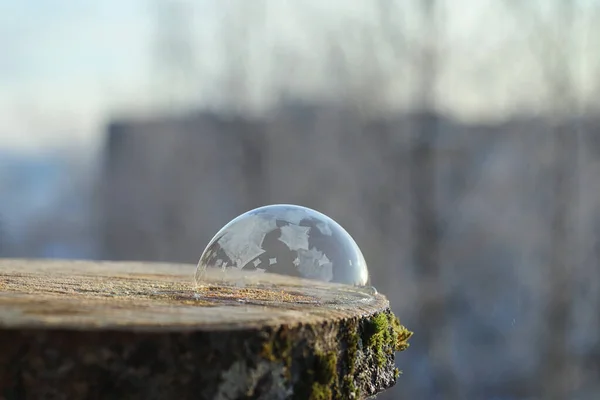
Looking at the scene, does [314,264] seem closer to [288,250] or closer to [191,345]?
[288,250]

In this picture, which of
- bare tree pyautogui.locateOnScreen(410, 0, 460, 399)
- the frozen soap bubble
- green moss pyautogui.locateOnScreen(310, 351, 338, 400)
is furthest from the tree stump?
bare tree pyautogui.locateOnScreen(410, 0, 460, 399)

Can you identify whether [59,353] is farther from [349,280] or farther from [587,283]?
[587,283]

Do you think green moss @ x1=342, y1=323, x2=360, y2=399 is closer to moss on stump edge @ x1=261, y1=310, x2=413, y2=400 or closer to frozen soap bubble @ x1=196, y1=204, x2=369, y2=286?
moss on stump edge @ x1=261, y1=310, x2=413, y2=400

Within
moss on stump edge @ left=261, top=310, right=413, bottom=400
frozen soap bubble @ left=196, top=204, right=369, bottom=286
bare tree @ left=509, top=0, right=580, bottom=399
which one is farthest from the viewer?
bare tree @ left=509, top=0, right=580, bottom=399

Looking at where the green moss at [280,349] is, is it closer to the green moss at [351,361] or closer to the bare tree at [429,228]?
the green moss at [351,361]

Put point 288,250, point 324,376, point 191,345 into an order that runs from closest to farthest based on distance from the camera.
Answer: point 191,345 < point 324,376 < point 288,250

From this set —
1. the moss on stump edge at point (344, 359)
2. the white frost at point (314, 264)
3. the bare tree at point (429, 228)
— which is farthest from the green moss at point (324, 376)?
the bare tree at point (429, 228)

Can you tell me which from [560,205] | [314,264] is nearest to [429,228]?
[560,205]
